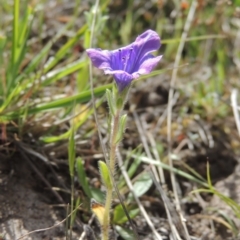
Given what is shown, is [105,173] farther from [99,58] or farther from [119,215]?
[99,58]

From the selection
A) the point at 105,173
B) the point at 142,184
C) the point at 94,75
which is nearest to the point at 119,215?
the point at 142,184

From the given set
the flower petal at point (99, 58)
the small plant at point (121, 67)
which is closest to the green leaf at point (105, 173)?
the small plant at point (121, 67)

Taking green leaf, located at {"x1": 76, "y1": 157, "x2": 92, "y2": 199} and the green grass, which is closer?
green leaf, located at {"x1": 76, "y1": 157, "x2": 92, "y2": 199}

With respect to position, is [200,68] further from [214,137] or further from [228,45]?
[214,137]

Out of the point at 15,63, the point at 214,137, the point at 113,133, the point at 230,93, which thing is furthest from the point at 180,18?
the point at 113,133

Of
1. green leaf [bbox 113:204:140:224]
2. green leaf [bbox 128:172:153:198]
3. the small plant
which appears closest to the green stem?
the small plant

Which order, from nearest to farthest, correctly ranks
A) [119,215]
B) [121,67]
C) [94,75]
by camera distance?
[121,67] → [119,215] → [94,75]

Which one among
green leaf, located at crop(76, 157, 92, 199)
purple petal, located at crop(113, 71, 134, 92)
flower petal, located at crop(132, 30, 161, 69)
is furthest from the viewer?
green leaf, located at crop(76, 157, 92, 199)

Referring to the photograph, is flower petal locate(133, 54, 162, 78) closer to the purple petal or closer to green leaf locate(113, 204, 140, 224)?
the purple petal
